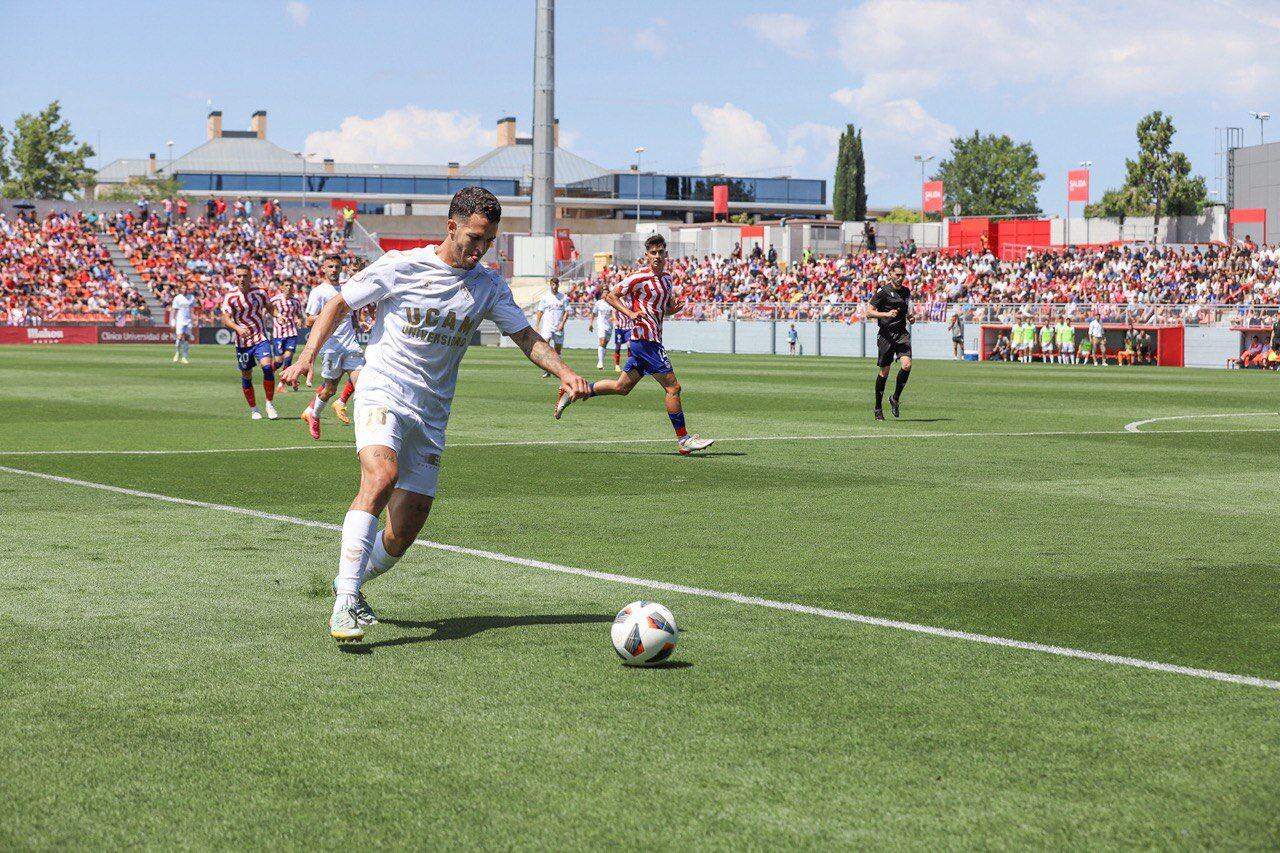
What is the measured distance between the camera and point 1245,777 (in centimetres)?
455

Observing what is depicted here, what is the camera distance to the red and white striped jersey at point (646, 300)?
16141mm

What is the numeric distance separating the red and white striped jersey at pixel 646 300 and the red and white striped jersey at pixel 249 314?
700 cm

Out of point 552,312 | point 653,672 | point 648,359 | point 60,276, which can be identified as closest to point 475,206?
point 653,672

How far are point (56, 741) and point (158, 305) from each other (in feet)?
219

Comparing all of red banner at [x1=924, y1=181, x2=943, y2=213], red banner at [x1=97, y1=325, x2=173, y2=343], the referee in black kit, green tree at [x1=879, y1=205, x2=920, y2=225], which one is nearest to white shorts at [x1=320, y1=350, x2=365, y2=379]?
the referee in black kit

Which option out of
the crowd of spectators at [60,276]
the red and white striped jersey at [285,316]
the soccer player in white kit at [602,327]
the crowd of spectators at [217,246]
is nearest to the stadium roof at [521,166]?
the crowd of spectators at [217,246]

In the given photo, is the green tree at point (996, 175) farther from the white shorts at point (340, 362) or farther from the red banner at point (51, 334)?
the white shorts at point (340, 362)

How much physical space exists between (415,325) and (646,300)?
9332 millimetres

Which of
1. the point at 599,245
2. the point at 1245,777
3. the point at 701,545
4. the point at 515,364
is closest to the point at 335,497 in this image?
the point at 701,545

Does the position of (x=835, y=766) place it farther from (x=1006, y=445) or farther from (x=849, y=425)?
(x=849, y=425)

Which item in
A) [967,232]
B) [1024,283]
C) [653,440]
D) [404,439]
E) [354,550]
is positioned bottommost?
[653,440]

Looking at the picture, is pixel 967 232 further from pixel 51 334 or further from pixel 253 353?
pixel 253 353

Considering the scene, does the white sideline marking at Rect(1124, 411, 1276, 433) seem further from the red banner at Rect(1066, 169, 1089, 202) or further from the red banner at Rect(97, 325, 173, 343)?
the red banner at Rect(1066, 169, 1089, 202)

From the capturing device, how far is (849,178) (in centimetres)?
12912
